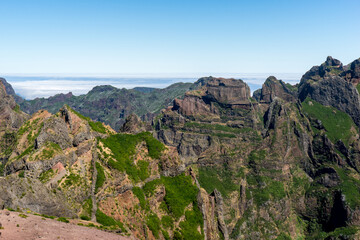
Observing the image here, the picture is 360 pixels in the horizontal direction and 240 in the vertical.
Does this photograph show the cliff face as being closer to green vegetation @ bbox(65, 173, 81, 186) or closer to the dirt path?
green vegetation @ bbox(65, 173, 81, 186)

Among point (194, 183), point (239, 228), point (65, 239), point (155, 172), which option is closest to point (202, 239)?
point (194, 183)

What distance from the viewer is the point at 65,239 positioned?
46656 millimetres

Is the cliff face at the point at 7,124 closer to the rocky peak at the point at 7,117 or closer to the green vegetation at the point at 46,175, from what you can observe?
the rocky peak at the point at 7,117

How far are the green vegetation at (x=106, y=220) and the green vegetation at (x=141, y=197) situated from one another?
1211 cm

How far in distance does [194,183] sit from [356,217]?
166491 mm

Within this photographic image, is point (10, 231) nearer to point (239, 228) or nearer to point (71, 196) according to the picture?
point (71, 196)

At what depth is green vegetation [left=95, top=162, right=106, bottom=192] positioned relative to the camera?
80.0 m

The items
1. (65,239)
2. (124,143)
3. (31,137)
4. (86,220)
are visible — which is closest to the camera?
(65,239)

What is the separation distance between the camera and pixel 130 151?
100 metres

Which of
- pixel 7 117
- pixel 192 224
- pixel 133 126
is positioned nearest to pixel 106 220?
pixel 192 224

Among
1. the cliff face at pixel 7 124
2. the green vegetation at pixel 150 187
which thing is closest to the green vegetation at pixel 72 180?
the green vegetation at pixel 150 187

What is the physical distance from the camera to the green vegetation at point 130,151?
9150 centimetres

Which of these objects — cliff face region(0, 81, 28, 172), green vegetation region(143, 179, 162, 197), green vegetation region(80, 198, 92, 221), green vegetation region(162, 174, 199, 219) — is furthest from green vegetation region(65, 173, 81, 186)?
cliff face region(0, 81, 28, 172)

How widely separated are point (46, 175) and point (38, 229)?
29.9m
